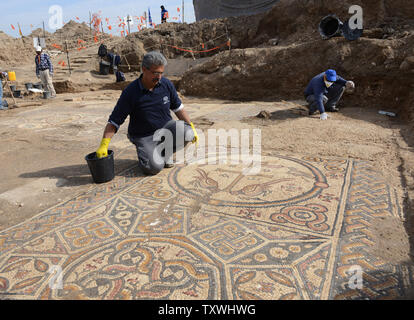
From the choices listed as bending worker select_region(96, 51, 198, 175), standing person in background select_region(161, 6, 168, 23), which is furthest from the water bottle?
standing person in background select_region(161, 6, 168, 23)

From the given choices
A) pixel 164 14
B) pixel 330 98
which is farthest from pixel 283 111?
pixel 164 14

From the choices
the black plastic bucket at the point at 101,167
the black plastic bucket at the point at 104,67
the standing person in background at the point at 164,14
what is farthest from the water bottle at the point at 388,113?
the standing person in background at the point at 164,14

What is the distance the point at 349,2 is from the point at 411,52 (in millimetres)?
6108

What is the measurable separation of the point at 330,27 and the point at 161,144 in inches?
252

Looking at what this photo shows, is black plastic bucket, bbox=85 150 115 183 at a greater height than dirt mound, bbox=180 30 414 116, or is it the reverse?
dirt mound, bbox=180 30 414 116

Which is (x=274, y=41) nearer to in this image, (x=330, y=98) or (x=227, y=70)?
(x=227, y=70)

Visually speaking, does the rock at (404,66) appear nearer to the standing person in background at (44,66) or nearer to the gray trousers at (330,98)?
the gray trousers at (330,98)

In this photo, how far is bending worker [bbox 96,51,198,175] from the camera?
2945 millimetres

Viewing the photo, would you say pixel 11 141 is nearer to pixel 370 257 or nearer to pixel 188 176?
pixel 188 176

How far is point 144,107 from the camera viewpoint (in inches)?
124

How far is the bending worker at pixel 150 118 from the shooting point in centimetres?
295

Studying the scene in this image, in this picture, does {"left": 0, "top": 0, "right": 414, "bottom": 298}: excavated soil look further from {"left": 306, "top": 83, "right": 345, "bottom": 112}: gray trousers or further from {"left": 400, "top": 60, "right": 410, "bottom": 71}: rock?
{"left": 306, "top": 83, "right": 345, "bottom": 112}: gray trousers

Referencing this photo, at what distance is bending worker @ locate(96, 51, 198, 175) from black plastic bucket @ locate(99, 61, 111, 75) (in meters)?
11.8

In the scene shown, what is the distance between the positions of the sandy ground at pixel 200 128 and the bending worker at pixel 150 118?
1.49ft
